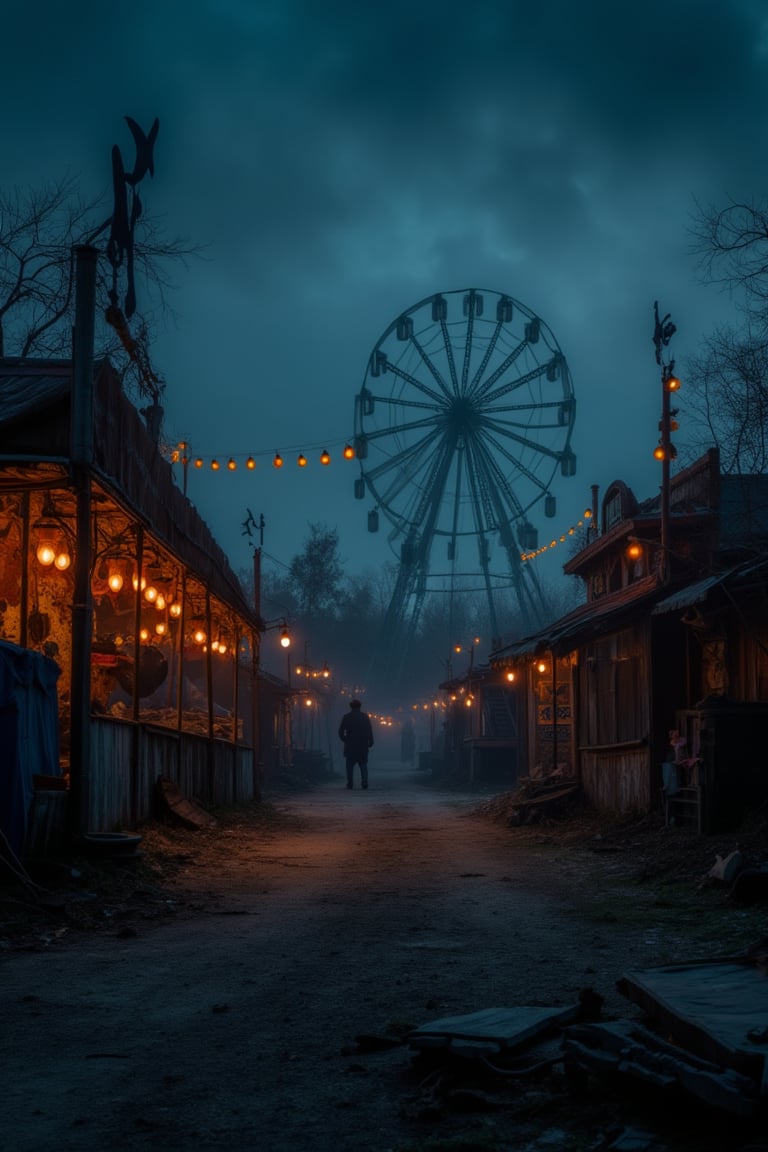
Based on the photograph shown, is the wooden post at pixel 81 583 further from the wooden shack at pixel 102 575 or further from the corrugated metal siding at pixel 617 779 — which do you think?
the corrugated metal siding at pixel 617 779

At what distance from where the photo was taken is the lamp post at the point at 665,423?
671 inches

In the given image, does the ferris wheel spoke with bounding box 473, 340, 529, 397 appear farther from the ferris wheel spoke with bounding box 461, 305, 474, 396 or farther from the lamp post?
the lamp post

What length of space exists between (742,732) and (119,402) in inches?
314

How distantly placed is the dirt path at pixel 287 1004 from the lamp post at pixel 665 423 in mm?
6659

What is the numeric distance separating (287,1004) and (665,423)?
12771 mm

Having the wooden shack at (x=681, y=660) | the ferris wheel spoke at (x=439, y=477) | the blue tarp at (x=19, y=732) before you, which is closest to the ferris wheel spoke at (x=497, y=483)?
the ferris wheel spoke at (x=439, y=477)

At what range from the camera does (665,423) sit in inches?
671

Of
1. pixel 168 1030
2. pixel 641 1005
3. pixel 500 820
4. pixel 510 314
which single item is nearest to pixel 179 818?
pixel 500 820

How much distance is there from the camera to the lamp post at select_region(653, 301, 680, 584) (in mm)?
17031

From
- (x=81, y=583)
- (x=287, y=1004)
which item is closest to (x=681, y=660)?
(x=81, y=583)

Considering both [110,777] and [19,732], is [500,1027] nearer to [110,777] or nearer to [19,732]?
[19,732]

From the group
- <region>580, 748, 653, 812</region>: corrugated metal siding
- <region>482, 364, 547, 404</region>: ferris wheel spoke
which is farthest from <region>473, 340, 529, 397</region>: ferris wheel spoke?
<region>580, 748, 653, 812</region>: corrugated metal siding

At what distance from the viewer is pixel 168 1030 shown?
5.41 m

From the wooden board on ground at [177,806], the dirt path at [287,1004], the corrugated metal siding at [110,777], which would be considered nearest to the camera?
the dirt path at [287,1004]
